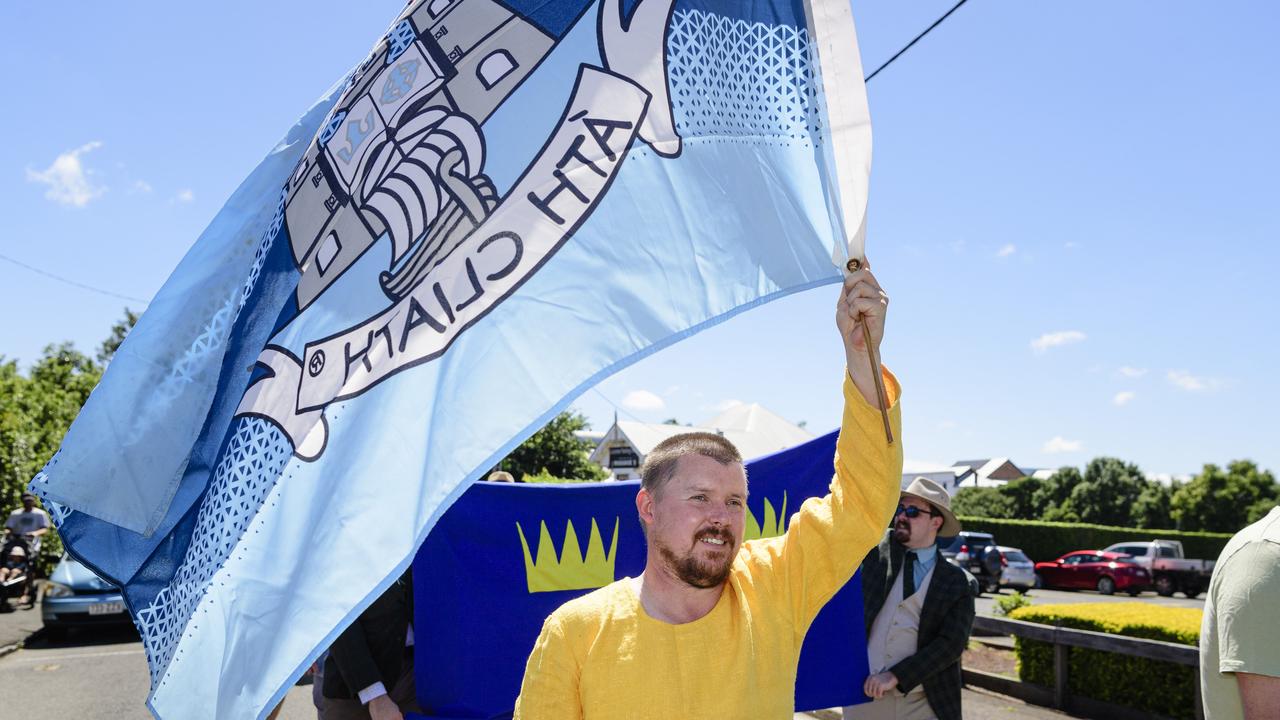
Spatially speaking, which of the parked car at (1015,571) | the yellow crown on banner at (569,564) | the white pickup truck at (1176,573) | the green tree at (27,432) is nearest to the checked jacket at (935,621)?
the yellow crown on banner at (569,564)

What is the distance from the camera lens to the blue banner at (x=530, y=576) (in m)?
4.20

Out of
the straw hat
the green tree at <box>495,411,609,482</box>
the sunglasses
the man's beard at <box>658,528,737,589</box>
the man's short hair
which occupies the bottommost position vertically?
the man's beard at <box>658,528,737,589</box>

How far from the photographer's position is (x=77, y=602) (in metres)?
13.0

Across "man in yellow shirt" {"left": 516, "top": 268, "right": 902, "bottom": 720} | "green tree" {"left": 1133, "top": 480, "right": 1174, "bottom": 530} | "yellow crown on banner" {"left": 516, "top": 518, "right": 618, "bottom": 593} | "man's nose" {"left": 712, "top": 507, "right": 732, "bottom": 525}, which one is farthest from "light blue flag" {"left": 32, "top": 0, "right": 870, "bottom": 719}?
"green tree" {"left": 1133, "top": 480, "right": 1174, "bottom": 530}

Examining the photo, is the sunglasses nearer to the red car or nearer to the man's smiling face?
the man's smiling face

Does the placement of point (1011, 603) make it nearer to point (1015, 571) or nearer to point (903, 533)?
point (903, 533)

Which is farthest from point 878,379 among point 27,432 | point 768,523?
point 27,432

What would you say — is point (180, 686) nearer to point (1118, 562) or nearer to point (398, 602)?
point (398, 602)

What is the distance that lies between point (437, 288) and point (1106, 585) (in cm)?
3321

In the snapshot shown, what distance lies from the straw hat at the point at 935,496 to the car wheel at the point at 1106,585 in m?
29.6

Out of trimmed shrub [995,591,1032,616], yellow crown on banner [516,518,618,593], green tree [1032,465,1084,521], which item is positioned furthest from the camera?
green tree [1032,465,1084,521]

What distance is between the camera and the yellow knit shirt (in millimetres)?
2137

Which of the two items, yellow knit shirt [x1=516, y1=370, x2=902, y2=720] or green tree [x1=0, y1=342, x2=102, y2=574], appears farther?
green tree [x1=0, y1=342, x2=102, y2=574]

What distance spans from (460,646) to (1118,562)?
31.5 m
